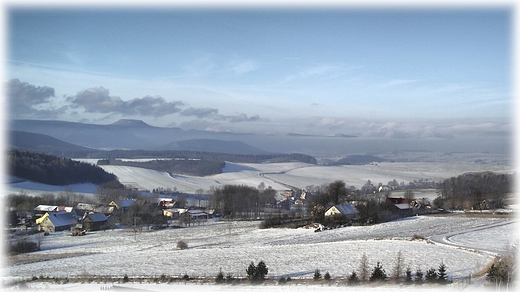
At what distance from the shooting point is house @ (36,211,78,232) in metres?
28.7

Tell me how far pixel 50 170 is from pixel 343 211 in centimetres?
3851

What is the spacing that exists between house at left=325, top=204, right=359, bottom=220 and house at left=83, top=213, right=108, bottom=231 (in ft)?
49.3

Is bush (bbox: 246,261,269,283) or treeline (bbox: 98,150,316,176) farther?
treeline (bbox: 98,150,316,176)

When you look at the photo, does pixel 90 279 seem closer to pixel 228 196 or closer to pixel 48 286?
pixel 48 286

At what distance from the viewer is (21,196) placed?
38.1 m

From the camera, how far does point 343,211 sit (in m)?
28.5

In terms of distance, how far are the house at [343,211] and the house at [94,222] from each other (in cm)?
1504

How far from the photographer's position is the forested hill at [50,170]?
4972 cm

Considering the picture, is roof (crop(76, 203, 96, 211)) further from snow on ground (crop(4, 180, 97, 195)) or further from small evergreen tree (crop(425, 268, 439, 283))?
small evergreen tree (crop(425, 268, 439, 283))

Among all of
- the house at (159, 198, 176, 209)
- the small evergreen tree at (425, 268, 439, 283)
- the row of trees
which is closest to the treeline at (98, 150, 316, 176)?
the house at (159, 198, 176, 209)

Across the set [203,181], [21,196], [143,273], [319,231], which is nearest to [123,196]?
[21,196]

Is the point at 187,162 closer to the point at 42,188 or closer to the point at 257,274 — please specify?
the point at 42,188

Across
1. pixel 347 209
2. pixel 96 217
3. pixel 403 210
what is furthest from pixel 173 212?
pixel 403 210

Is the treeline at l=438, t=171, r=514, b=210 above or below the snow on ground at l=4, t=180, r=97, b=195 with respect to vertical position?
above
